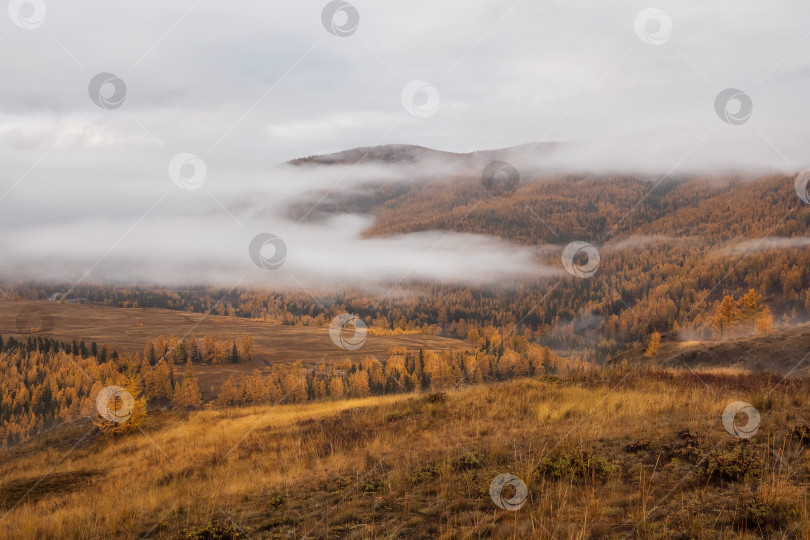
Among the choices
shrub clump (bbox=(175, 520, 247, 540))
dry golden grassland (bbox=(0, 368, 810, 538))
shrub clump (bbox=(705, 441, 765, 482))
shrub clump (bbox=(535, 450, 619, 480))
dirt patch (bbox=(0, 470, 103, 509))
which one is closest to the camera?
dry golden grassland (bbox=(0, 368, 810, 538))

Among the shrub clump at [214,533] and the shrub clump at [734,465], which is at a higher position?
the shrub clump at [734,465]

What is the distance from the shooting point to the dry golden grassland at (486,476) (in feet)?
21.9

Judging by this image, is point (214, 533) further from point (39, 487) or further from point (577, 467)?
point (39, 487)

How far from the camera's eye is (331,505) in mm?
8812

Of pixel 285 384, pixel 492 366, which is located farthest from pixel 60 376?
pixel 492 366

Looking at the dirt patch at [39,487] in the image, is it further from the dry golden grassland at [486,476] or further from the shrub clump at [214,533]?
the shrub clump at [214,533]

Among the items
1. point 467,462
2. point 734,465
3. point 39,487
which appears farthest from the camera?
point 39,487

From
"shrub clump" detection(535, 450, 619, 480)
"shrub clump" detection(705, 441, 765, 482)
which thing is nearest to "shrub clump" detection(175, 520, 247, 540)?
"shrub clump" detection(535, 450, 619, 480)

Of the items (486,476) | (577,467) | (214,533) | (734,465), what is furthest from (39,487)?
(734,465)

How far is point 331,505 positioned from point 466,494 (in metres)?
2.71

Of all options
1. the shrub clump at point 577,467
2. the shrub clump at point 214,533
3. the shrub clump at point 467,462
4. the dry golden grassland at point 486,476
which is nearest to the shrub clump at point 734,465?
the dry golden grassland at point 486,476

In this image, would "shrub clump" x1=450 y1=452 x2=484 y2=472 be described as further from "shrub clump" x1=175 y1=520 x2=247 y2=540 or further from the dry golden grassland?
"shrub clump" x1=175 y1=520 x2=247 y2=540

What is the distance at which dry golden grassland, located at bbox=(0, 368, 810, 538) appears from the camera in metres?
6.68

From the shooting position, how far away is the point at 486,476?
28.7 ft
